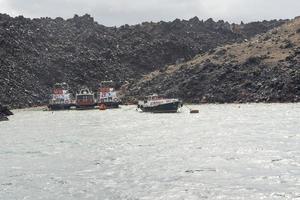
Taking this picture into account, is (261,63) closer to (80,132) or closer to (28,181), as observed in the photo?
(80,132)

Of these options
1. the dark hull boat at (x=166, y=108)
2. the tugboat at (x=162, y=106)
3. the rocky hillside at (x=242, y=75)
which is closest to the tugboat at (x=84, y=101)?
the rocky hillside at (x=242, y=75)

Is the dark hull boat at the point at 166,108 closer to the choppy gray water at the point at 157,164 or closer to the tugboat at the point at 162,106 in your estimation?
the tugboat at the point at 162,106

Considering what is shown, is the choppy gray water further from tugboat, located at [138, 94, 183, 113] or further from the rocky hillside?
the rocky hillside

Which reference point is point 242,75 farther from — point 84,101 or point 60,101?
point 60,101

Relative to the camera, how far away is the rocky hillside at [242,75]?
144 meters

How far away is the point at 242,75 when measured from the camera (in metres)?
158

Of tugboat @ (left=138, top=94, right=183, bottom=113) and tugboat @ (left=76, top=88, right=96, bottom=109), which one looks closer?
tugboat @ (left=138, top=94, right=183, bottom=113)

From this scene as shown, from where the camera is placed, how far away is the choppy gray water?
35.6m

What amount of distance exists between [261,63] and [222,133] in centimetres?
9545

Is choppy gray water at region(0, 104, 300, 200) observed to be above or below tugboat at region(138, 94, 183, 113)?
below

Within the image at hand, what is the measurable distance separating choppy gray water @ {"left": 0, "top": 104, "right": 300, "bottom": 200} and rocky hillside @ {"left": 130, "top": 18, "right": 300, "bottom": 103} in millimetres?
70583

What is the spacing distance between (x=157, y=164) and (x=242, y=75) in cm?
11617

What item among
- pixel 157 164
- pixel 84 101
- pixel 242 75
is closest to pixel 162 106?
pixel 242 75

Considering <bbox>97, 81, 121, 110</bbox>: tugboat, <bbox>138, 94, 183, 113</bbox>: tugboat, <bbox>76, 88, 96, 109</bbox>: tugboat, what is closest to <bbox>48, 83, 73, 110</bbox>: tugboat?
<bbox>76, 88, 96, 109</bbox>: tugboat
